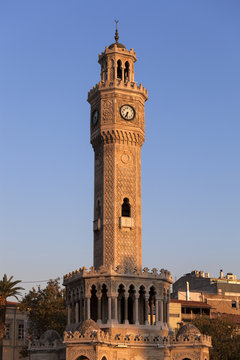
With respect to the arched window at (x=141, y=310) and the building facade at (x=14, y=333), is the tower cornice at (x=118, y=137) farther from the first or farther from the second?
the building facade at (x=14, y=333)

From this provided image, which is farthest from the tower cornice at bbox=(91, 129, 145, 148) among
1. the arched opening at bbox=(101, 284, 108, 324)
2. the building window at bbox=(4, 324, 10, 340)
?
the building window at bbox=(4, 324, 10, 340)

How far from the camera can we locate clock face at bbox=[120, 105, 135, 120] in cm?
6231

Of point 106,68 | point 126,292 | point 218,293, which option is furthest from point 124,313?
point 218,293

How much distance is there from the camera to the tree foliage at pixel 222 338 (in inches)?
2848

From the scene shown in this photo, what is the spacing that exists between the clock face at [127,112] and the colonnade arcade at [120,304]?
15997 mm

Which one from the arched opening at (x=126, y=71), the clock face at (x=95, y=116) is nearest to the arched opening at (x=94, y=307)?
the clock face at (x=95, y=116)

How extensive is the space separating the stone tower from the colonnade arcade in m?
0.08

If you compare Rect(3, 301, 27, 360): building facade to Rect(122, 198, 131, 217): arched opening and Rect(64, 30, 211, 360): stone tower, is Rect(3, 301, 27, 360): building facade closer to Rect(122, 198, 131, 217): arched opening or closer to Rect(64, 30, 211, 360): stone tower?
Rect(64, 30, 211, 360): stone tower

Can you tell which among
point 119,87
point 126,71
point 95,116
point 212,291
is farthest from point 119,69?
point 212,291

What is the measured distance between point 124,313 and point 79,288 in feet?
14.8

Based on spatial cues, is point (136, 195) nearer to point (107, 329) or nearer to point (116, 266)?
point (116, 266)

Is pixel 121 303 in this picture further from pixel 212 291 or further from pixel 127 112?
pixel 212 291

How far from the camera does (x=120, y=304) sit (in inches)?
2256

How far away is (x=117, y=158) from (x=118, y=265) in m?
10.1
